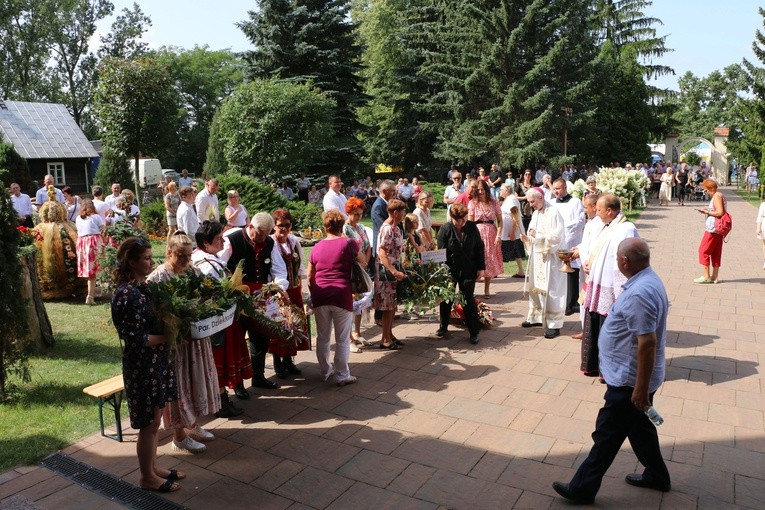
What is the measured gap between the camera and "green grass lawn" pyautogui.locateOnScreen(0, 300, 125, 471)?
5094 millimetres

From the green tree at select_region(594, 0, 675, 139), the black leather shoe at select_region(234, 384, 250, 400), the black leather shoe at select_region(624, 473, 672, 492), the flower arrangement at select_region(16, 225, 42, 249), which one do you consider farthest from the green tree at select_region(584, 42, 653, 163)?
the black leather shoe at select_region(624, 473, 672, 492)

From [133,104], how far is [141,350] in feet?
68.7

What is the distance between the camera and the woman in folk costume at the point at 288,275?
6.26 metres

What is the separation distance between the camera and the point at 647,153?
40531 millimetres

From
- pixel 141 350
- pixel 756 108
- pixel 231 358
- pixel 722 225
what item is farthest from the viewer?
pixel 756 108

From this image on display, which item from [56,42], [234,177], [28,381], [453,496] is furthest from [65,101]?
[453,496]

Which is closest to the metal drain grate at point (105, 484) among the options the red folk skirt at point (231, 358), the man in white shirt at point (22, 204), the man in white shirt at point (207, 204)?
the red folk skirt at point (231, 358)

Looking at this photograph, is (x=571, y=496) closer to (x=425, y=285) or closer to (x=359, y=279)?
(x=359, y=279)

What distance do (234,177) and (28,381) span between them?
37.8 feet

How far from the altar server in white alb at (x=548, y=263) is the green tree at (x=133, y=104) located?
17.6m

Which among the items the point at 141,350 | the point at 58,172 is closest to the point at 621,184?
the point at 141,350

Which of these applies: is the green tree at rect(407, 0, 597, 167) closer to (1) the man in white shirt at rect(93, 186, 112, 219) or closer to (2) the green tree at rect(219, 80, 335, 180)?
(2) the green tree at rect(219, 80, 335, 180)

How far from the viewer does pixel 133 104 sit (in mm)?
22781

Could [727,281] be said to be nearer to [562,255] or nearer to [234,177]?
[562,255]
